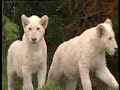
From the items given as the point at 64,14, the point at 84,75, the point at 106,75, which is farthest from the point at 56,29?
the point at 84,75

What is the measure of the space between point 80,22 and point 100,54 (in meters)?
3.04

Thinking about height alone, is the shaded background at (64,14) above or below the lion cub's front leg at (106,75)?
above

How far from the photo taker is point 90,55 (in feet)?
30.1

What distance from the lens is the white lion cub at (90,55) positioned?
9.15 metres

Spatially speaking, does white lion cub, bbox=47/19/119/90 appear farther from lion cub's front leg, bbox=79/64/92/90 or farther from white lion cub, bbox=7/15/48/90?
white lion cub, bbox=7/15/48/90

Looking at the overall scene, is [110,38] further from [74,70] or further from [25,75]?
[25,75]

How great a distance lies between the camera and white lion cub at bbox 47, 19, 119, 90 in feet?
30.0

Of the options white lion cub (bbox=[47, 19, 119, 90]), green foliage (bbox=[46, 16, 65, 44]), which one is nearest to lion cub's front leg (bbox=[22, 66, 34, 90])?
white lion cub (bbox=[47, 19, 119, 90])

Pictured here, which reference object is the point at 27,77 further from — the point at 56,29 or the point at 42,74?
the point at 56,29

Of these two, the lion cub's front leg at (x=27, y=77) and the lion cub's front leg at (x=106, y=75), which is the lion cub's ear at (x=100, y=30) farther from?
the lion cub's front leg at (x=27, y=77)

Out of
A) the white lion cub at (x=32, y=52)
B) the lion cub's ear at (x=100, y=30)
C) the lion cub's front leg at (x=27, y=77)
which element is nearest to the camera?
the lion cub's ear at (x=100, y=30)

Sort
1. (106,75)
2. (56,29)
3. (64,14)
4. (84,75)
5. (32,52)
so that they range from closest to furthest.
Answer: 1. (84,75)
2. (106,75)
3. (32,52)
4. (56,29)
5. (64,14)

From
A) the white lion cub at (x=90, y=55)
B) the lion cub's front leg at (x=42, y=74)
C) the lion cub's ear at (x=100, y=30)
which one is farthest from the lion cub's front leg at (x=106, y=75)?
the lion cub's front leg at (x=42, y=74)

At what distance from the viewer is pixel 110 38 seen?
29.9 feet
